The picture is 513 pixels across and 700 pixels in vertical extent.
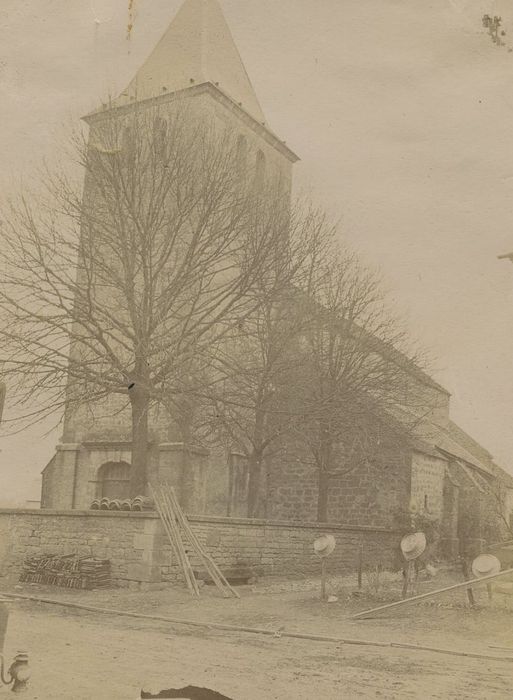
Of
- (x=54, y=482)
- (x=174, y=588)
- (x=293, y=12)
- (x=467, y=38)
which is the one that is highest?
(x=293, y=12)

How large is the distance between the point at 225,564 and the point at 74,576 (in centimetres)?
300

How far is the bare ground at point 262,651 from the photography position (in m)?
6.07

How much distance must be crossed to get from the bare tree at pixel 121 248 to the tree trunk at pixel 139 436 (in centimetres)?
2

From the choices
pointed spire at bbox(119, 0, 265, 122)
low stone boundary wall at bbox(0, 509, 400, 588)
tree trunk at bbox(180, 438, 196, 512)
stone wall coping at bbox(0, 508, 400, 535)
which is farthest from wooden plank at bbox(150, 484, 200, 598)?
pointed spire at bbox(119, 0, 265, 122)

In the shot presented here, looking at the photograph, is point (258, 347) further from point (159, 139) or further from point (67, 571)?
point (67, 571)

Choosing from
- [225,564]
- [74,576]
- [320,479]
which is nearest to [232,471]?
[320,479]

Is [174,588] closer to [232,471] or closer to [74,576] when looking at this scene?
[74,576]

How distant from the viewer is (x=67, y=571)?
535 inches

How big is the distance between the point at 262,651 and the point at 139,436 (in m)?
8.30

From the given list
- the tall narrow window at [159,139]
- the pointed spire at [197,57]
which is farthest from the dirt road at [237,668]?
the tall narrow window at [159,139]

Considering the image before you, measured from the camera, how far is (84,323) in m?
15.4

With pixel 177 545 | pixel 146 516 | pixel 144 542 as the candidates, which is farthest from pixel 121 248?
pixel 177 545

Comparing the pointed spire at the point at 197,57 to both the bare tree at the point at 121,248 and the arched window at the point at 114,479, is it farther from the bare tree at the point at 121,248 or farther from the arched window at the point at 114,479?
the arched window at the point at 114,479

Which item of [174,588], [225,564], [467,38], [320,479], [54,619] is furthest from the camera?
[320,479]
